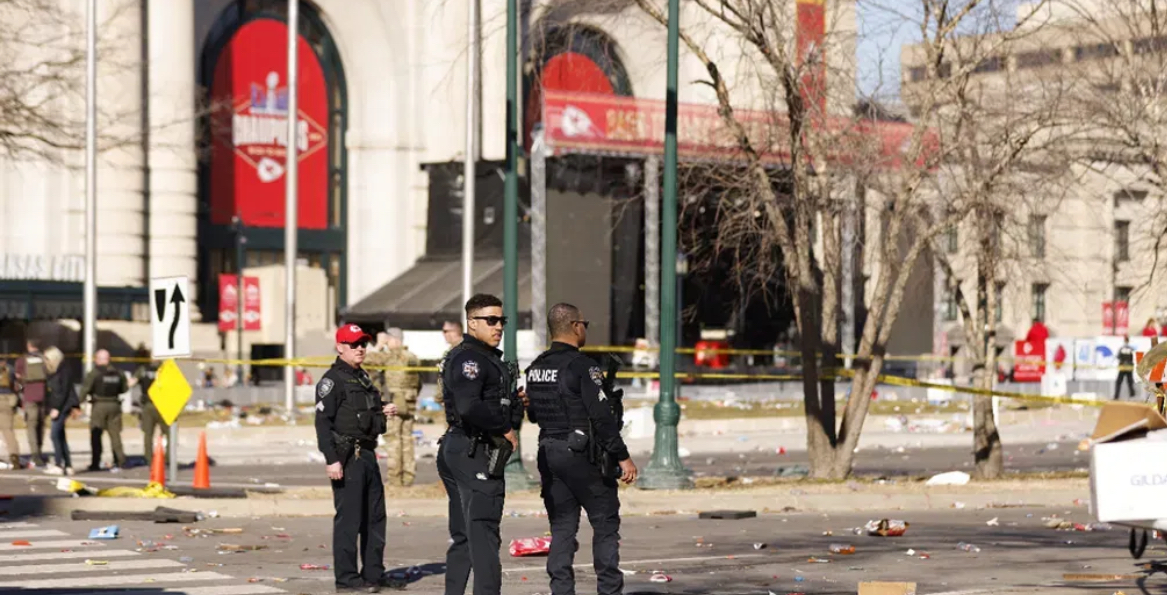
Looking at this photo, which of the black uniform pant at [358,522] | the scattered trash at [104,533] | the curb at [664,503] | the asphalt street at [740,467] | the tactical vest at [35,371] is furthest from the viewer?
the tactical vest at [35,371]

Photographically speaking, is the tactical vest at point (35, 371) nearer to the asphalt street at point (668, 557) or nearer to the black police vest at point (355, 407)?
the asphalt street at point (668, 557)

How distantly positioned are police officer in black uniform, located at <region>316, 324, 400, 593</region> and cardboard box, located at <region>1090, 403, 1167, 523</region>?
542cm

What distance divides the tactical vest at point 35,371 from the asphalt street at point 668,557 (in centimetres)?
872

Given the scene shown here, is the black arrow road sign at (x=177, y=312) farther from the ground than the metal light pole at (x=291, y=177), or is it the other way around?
the metal light pole at (x=291, y=177)

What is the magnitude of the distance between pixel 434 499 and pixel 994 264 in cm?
810

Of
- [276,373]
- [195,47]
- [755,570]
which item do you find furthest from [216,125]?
[755,570]

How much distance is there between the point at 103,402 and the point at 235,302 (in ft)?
107

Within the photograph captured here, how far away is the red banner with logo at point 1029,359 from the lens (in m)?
54.6

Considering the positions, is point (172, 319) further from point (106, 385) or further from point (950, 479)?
point (950, 479)

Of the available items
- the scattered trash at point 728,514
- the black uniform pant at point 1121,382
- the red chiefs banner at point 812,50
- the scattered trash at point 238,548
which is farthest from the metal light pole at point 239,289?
the scattered trash at point 238,548

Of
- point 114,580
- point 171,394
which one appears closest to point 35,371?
point 171,394

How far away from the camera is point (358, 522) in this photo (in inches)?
532

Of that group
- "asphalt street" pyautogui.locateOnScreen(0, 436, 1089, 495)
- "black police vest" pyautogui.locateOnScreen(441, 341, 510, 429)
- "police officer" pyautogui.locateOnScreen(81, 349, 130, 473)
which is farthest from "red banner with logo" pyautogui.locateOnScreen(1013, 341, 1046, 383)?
"black police vest" pyautogui.locateOnScreen(441, 341, 510, 429)

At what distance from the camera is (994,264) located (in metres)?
24.6
